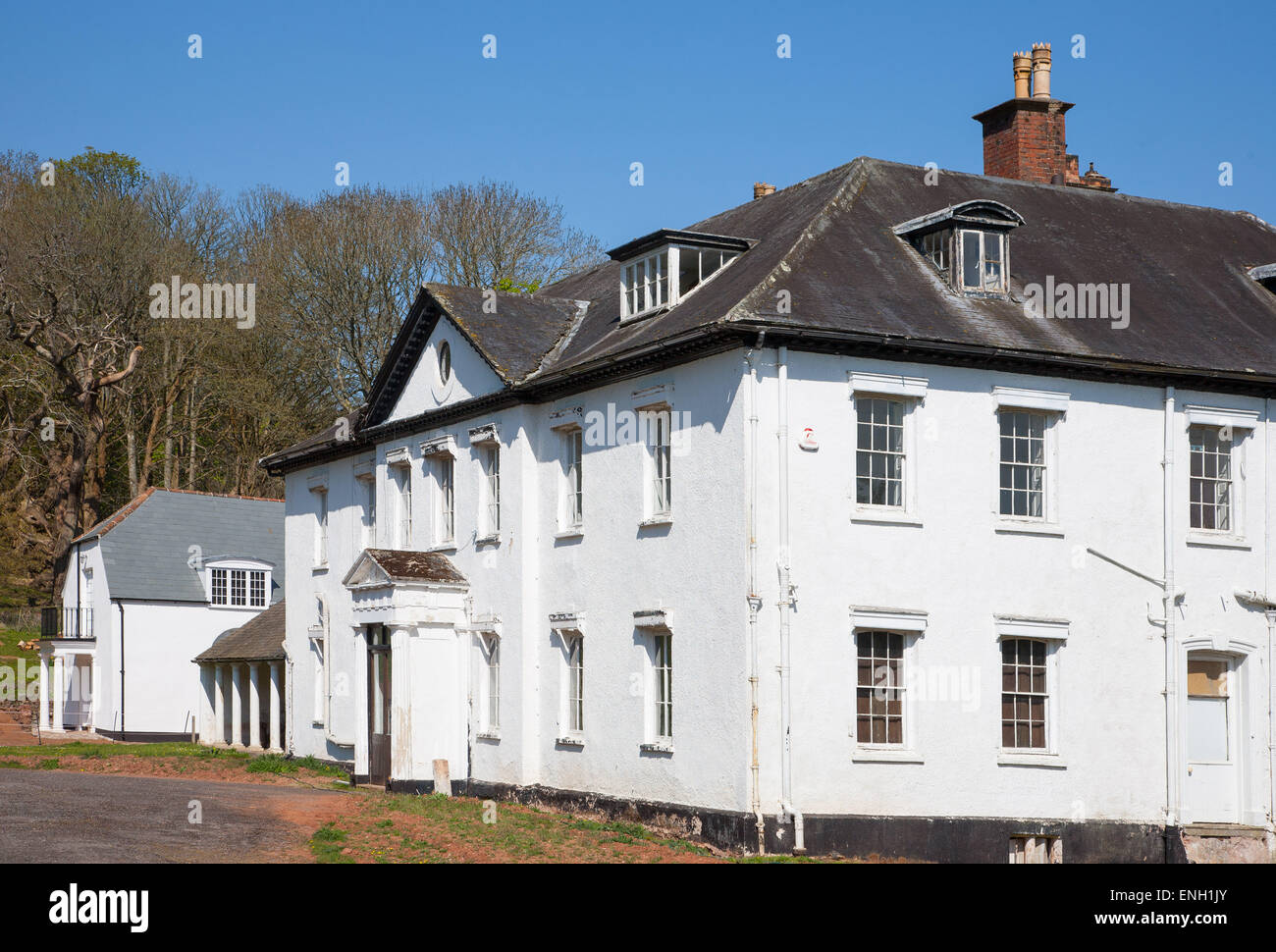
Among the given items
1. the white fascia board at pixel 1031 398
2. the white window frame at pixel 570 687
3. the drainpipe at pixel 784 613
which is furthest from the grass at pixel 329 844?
the white fascia board at pixel 1031 398

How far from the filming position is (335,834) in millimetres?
19312

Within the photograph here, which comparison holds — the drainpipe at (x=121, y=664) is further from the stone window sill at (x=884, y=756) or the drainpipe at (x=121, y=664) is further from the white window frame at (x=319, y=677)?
the stone window sill at (x=884, y=756)

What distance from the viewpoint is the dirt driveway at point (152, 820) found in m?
17.1

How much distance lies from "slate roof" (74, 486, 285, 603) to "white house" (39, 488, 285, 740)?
0.12 feet

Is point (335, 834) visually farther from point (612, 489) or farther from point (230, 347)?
point (230, 347)

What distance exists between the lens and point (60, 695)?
47781mm

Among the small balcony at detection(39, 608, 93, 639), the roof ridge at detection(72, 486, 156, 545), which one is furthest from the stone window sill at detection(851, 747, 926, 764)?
the small balcony at detection(39, 608, 93, 639)

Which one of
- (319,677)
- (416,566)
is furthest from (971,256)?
(319,677)

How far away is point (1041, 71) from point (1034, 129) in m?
1.09

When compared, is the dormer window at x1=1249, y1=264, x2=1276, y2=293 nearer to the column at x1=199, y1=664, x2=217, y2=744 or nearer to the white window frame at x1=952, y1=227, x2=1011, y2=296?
the white window frame at x1=952, y1=227, x2=1011, y2=296

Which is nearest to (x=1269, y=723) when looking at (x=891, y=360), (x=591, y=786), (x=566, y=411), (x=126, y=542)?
(x=891, y=360)

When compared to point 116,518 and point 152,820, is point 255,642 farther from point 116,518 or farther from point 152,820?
point 152,820

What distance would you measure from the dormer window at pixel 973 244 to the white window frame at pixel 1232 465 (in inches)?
139
